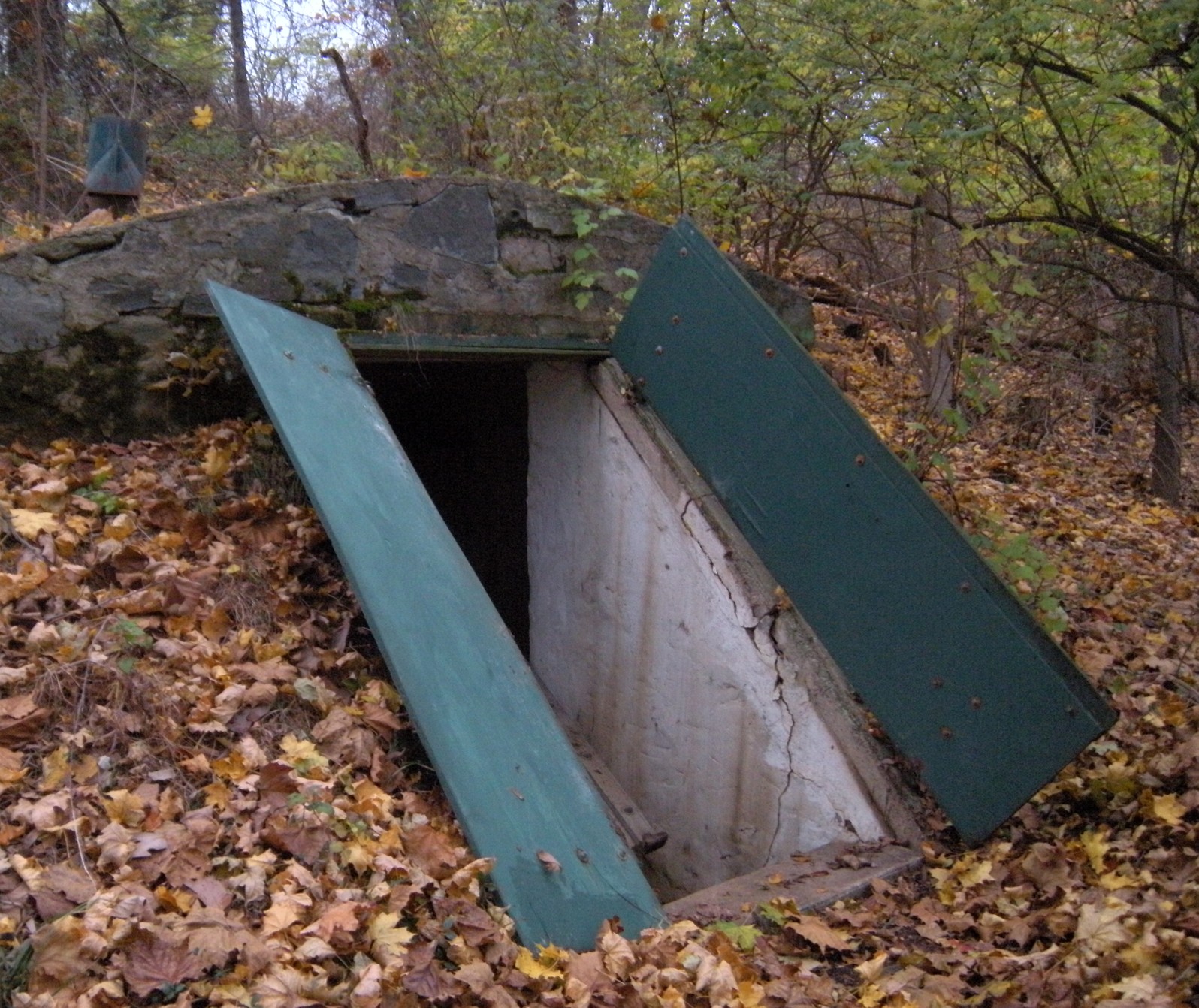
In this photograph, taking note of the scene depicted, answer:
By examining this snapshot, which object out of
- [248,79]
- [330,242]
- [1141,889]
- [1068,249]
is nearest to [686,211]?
[1068,249]

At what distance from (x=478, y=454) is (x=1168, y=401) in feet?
13.9

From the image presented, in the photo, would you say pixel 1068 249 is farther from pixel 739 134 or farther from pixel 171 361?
pixel 171 361

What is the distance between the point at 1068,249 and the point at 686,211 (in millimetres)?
2133

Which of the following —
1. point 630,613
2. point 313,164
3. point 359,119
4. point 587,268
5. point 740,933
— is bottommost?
point 740,933

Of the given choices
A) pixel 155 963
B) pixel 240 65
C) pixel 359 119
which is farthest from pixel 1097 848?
pixel 240 65

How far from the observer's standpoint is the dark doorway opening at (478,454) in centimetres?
554

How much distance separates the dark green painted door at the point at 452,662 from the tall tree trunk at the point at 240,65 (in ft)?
21.8

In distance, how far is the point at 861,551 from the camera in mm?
3734

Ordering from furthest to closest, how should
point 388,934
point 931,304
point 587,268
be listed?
point 931,304 < point 587,268 < point 388,934

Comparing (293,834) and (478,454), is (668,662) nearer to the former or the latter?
(478,454)

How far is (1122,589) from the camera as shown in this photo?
524 cm

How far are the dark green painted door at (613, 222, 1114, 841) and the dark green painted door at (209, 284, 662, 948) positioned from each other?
47.5 inches

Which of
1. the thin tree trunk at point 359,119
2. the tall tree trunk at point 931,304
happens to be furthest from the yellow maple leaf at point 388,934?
the thin tree trunk at point 359,119

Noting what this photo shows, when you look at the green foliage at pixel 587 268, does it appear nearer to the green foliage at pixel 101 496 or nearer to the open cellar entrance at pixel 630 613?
the open cellar entrance at pixel 630 613
